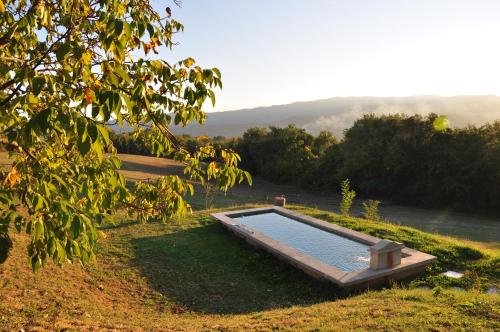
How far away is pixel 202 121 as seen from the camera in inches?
157

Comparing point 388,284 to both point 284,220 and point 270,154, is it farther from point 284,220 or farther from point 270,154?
point 270,154

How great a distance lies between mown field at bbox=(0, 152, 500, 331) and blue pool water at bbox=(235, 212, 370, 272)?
1.35m

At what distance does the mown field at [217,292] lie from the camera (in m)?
6.44

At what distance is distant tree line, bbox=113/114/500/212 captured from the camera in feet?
90.7

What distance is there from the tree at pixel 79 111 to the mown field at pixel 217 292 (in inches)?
136

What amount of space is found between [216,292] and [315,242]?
4909mm

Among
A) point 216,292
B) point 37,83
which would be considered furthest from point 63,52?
point 216,292

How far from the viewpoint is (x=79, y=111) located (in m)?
2.86

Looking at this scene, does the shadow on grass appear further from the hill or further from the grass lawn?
the hill

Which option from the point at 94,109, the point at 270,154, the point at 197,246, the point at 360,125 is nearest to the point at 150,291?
the point at 197,246

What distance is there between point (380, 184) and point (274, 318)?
1109 inches

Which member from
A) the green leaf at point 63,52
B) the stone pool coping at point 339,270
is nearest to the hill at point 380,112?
the stone pool coping at point 339,270

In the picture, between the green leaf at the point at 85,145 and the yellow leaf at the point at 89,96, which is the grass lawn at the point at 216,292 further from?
the green leaf at the point at 85,145

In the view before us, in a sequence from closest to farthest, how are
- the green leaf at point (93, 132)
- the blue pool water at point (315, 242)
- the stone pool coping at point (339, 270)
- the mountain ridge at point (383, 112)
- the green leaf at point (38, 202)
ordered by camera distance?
the green leaf at point (93, 132) < the green leaf at point (38, 202) < the stone pool coping at point (339, 270) < the blue pool water at point (315, 242) < the mountain ridge at point (383, 112)
